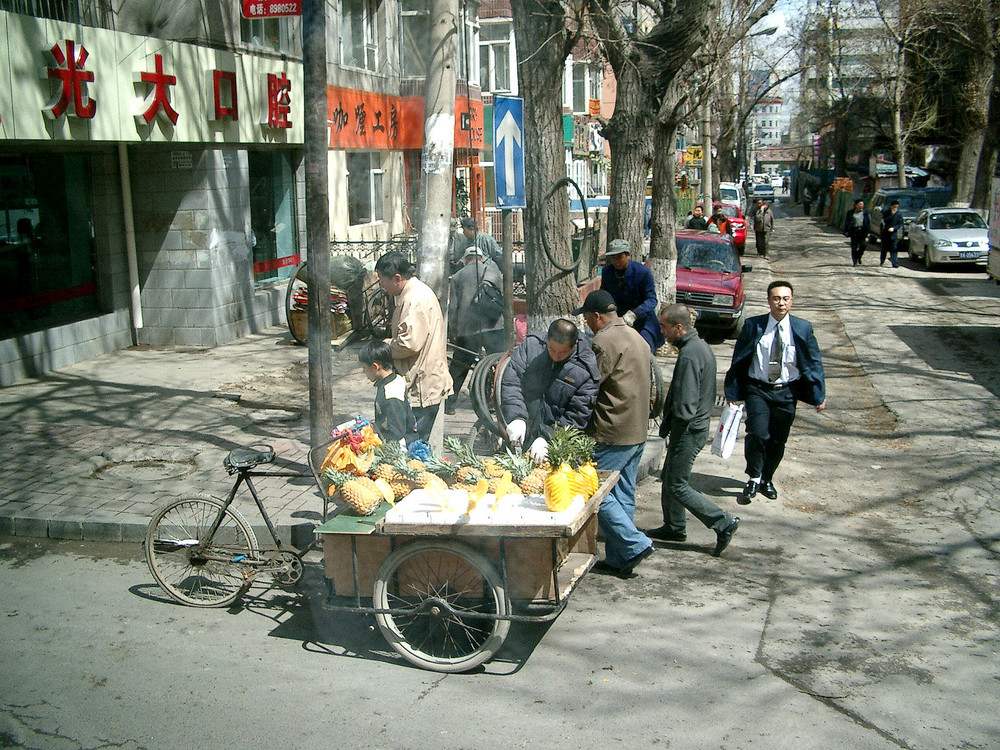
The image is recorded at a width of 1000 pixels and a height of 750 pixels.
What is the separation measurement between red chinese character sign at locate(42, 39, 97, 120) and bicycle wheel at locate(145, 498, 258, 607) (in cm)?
626

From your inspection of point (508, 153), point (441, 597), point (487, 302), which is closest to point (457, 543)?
point (441, 597)

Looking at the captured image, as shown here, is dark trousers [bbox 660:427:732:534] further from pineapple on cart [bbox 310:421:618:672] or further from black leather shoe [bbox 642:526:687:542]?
pineapple on cart [bbox 310:421:618:672]

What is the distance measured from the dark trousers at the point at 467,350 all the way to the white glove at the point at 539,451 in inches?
187

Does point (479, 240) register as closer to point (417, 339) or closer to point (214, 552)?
point (417, 339)

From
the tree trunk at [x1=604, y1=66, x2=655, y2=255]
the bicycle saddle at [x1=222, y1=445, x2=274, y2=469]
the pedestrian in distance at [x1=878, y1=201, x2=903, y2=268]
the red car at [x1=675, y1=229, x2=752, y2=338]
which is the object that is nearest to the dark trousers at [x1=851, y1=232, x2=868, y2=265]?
the pedestrian in distance at [x1=878, y1=201, x2=903, y2=268]

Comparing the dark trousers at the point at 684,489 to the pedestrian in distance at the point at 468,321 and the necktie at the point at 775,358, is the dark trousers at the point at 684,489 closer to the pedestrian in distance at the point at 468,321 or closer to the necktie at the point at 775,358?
the necktie at the point at 775,358

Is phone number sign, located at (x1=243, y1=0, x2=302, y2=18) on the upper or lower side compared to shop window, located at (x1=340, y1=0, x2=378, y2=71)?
lower

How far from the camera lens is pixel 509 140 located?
767cm

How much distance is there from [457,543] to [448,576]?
28 cm

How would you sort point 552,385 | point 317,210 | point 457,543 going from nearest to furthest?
point 457,543 → point 552,385 → point 317,210

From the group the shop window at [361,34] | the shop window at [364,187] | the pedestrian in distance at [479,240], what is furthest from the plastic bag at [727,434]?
the shop window at [361,34]

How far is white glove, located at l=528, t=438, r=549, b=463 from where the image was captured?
5027 mm

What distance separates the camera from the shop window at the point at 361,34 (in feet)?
62.5

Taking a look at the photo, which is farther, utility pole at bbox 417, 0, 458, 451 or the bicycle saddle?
utility pole at bbox 417, 0, 458, 451
